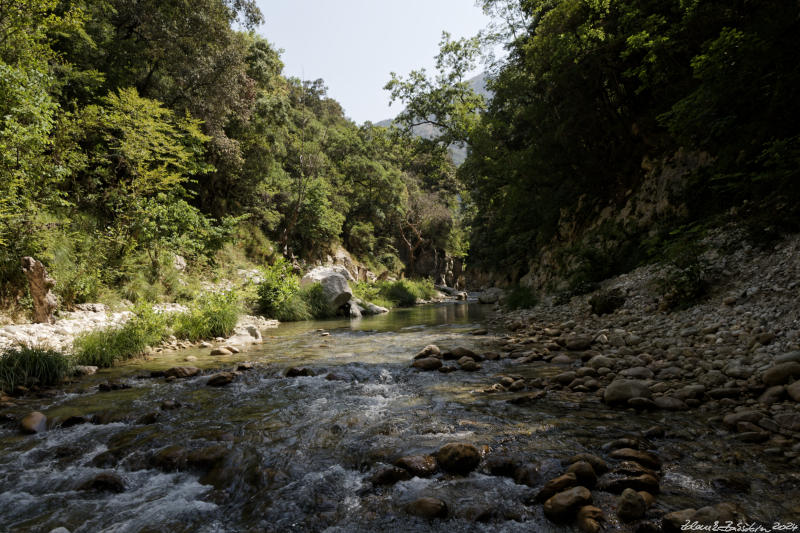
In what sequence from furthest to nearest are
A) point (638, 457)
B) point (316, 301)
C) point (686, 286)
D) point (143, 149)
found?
point (316, 301) → point (143, 149) → point (686, 286) → point (638, 457)

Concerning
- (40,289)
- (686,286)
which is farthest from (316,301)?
(686,286)

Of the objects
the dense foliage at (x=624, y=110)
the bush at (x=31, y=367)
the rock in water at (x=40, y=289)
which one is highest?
the dense foliage at (x=624, y=110)

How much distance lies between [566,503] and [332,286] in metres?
14.4

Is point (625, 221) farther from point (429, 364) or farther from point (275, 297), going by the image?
point (275, 297)

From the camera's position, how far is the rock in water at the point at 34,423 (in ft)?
11.7

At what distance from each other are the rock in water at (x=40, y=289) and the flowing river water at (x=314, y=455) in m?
3.23

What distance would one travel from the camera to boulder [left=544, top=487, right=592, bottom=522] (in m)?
1.93

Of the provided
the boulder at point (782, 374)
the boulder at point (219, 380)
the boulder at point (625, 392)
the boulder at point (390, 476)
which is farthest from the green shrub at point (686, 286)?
the boulder at point (219, 380)

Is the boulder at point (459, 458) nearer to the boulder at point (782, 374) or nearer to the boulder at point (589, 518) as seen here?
the boulder at point (589, 518)

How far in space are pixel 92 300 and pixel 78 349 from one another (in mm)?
3005

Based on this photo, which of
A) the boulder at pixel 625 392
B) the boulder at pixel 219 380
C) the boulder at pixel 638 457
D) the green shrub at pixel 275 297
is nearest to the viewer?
the boulder at pixel 638 457

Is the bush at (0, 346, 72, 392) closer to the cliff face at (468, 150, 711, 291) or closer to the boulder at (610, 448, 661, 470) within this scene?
the boulder at (610, 448, 661, 470)

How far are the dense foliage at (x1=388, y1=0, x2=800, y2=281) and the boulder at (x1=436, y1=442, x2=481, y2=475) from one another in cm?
393

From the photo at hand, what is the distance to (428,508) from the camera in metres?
2.08
